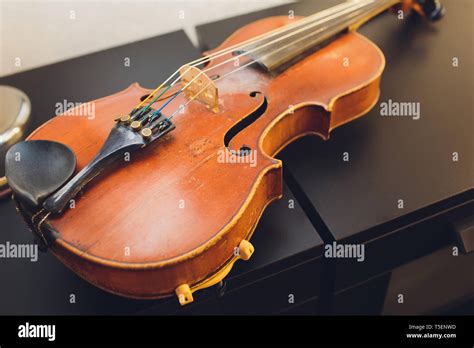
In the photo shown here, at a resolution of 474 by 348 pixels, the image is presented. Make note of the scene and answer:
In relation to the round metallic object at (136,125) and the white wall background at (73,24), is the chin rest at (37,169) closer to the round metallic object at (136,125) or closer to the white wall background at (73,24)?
the round metallic object at (136,125)

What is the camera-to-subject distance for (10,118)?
1.17 metres

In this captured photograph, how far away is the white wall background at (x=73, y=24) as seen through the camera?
5.39ft

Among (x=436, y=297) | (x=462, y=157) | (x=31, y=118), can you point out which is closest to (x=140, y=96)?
(x=31, y=118)

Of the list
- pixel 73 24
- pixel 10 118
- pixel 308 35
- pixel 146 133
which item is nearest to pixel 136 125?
pixel 146 133

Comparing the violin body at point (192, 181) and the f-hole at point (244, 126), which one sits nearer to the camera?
the violin body at point (192, 181)

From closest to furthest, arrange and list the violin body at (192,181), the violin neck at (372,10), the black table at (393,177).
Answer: the violin body at (192,181), the black table at (393,177), the violin neck at (372,10)

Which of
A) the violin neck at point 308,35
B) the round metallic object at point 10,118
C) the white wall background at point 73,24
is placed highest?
the white wall background at point 73,24

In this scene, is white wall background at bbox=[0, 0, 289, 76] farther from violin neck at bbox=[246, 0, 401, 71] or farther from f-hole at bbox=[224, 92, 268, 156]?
f-hole at bbox=[224, 92, 268, 156]

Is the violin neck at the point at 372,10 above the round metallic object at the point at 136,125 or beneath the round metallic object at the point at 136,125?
above

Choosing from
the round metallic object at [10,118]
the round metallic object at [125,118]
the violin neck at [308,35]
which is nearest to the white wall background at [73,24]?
the round metallic object at [10,118]

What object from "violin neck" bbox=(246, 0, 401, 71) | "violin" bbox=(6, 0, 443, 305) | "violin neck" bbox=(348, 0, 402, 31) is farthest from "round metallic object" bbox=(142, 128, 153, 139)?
"violin neck" bbox=(348, 0, 402, 31)

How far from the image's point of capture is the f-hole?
3.18ft

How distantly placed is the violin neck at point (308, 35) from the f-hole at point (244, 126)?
0.37 ft

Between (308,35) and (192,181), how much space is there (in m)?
0.50
